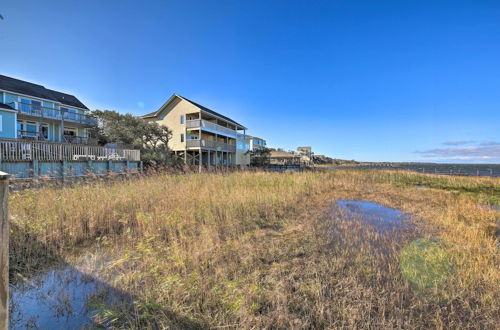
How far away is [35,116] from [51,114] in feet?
4.37

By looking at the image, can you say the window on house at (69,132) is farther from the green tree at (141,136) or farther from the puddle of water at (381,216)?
the puddle of water at (381,216)

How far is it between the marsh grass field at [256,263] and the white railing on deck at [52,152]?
5.73 metres

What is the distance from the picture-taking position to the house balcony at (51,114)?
59.0 ft

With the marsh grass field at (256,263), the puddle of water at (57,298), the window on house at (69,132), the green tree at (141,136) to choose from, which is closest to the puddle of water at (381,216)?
the marsh grass field at (256,263)

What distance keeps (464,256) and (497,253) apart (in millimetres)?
797

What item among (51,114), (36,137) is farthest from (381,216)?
(51,114)

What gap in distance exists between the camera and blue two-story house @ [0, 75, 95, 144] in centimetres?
1655

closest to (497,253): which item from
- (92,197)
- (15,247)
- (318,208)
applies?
(318,208)

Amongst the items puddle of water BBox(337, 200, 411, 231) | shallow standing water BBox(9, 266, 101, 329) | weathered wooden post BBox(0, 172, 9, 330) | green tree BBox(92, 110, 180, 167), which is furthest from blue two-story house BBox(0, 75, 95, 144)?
puddle of water BBox(337, 200, 411, 231)

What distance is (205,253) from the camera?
304 centimetres

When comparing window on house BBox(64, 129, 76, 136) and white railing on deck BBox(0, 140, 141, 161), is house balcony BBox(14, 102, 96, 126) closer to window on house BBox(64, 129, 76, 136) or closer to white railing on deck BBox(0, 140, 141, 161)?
window on house BBox(64, 129, 76, 136)

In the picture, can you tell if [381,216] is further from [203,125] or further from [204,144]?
[203,125]

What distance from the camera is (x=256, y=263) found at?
9.77ft

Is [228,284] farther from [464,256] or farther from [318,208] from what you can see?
[318,208]
